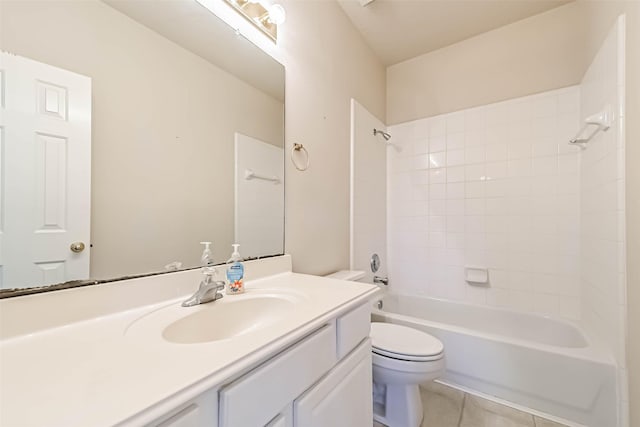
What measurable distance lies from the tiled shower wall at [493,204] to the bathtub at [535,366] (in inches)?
7.4

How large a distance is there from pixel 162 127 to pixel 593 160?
7.29ft

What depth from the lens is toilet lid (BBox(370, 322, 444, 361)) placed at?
3.93 feet

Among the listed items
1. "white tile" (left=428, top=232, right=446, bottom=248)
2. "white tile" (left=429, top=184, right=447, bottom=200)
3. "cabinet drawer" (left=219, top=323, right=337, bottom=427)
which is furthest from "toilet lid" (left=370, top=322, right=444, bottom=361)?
"white tile" (left=429, top=184, right=447, bottom=200)

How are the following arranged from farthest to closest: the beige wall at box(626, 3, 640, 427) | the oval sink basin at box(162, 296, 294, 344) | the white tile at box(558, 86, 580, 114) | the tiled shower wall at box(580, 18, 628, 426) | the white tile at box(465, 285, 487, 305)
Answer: the white tile at box(465, 285, 487, 305)
the white tile at box(558, 86, 580, 114)
the tiled shower wall at box(580, 18, 628, 426)
the beige wall at box(626, 3, 640, 427)
the oval sink basin at box(162, 296, 294, 344)

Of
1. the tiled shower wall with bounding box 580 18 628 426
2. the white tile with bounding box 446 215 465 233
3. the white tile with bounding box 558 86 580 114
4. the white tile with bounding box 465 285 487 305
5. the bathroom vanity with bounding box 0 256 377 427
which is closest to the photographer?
the bathroom vanity with bounding box 0 256 377 427

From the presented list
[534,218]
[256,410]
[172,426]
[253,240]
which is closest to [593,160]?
[534,218]

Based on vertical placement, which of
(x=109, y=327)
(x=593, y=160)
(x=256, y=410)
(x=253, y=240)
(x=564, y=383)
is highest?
(x=593, y=160)

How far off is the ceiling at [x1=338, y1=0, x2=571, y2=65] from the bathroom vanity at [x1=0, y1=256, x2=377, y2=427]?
6.33ft

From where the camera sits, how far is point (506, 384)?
142 cm

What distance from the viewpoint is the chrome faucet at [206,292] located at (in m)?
0.80

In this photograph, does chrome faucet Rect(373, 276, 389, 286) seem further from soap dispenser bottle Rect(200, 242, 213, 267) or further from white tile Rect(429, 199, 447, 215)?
soap dispenser bottle Rect(200, 242, 213, 267)

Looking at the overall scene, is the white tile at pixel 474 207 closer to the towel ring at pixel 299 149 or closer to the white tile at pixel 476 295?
the white tile at pixel 476 295

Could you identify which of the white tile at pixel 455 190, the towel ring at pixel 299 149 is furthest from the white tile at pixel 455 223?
the towel ring at pixel 299 149

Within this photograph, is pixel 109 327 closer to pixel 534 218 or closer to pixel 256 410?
pixel 256 410
